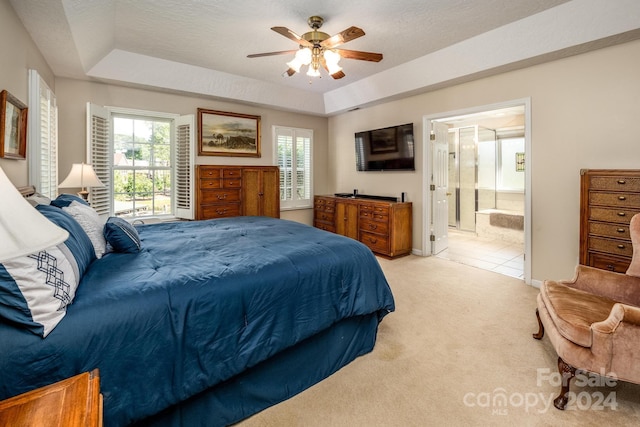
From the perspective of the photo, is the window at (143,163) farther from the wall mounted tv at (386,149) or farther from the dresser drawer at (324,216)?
the wall mounted tv at (386,149)

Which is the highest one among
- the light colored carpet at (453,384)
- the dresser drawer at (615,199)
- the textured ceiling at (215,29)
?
the textured ceiling at (215,29)

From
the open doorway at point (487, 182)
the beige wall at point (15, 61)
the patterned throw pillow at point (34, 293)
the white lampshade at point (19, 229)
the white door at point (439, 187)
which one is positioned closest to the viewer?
the white lampshade at point (19, 229)

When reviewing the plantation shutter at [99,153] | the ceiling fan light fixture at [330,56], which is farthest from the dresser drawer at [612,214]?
the plantation shutter at [99,153]

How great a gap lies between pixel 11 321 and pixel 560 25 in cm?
452

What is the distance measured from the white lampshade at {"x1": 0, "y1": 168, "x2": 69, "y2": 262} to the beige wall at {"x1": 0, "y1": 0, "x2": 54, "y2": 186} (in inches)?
80.4

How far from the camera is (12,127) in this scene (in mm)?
2340

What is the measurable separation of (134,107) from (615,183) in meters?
5.60

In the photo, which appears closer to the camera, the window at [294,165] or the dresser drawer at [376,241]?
the dresser drawer at [376,241]

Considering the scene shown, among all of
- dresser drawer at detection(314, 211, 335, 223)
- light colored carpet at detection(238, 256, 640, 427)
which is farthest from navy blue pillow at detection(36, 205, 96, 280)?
dresser drawer at detection(314, 211, 335, 223)

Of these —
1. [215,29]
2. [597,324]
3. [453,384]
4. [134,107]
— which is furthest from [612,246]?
[134,107]

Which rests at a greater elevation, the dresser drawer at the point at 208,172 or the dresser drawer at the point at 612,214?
the dresser drawer at the point at 208,172

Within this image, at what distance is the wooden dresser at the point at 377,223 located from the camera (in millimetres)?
4746

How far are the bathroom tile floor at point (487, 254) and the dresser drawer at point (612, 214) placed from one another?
4.59 ft

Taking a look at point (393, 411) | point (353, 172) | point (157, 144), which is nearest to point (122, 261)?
point (393, 411)
